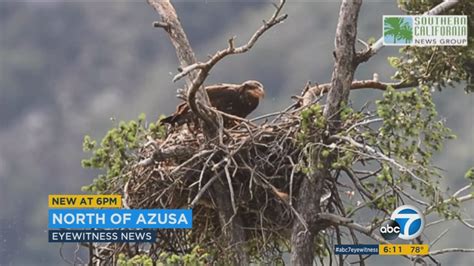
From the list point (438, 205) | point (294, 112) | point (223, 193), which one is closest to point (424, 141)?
point (438, 205)

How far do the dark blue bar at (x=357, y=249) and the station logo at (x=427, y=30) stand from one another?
4.62ft

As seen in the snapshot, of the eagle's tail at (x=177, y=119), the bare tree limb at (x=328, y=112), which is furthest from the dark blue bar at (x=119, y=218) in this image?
the bare tree limb at (x=328, y=112)

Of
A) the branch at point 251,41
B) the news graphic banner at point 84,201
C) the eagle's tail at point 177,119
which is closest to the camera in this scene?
the branch at point 251,41

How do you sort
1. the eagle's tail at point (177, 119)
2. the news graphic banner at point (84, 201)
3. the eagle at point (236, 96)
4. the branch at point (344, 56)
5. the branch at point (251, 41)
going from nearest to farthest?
1. the branch at point (251, 41)
2. the news graphic banner at point (84, 201)
3. the branch at point (344, 56)
4. the eagle's tail at point (177, 119)
5. the eagle at point (236, 96)

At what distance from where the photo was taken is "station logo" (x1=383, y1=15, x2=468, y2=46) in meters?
7.60

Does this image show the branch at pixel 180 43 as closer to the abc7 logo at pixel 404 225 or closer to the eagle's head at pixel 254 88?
the eagle's head at pixel 254 88

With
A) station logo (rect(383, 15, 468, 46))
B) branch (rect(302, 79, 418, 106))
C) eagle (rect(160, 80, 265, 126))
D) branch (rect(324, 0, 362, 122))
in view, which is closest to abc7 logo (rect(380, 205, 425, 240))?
branch (rect(324, 0, 362, 122))

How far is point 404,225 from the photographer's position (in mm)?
7059

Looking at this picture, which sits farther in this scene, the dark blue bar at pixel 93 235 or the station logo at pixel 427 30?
the station logo at pixel 427 30

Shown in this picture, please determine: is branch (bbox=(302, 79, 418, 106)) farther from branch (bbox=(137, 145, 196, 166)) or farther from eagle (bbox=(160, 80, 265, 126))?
branch (bbox=(137, 145, 196, 166))

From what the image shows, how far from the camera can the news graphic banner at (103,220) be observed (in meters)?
7.19

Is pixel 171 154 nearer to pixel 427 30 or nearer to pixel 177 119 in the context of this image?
pixel 177 119

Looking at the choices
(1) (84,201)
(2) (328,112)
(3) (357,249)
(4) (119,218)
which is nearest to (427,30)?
(2) (328,112)

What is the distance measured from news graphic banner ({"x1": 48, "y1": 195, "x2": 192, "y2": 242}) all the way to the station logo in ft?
6.20
